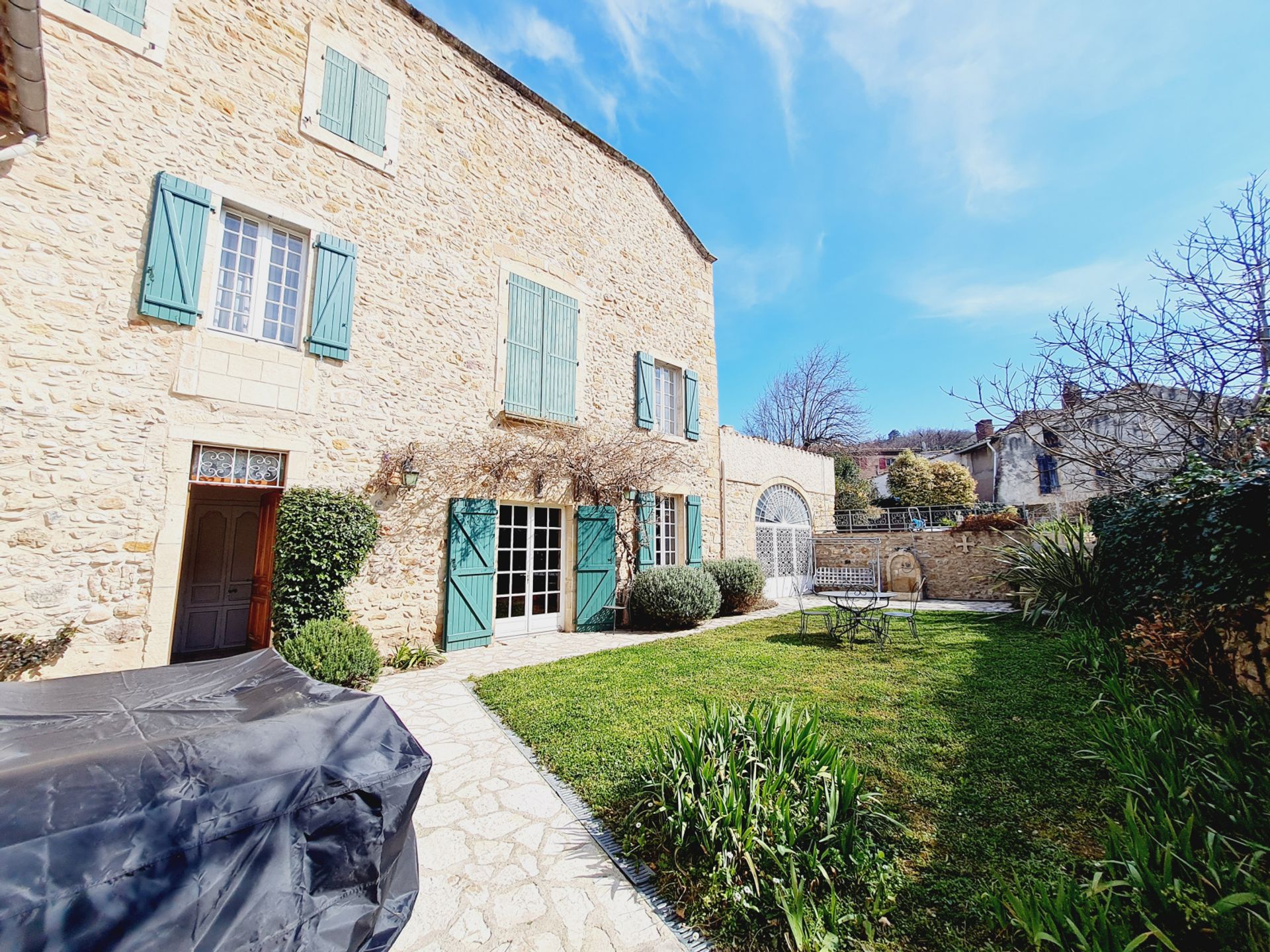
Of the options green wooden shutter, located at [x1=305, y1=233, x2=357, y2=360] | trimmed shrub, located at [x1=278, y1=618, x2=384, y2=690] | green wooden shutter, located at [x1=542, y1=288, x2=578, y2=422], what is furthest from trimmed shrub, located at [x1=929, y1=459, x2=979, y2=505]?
green wooden shutter, located at [x1=305, y1=233, x2=357, y2=360]

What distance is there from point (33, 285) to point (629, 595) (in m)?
8.15

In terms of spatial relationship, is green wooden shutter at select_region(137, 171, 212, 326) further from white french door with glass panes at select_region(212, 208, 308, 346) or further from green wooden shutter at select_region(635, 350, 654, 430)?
green wooden shutter at select_region(635, 350, 654, 430)

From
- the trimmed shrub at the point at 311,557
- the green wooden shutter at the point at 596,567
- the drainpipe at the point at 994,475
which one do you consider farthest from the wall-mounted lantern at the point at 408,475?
the drainpipe at the point at 994,475

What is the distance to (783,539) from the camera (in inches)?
521

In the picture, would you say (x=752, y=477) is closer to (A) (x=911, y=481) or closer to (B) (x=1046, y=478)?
(A) (x=911, y=481)

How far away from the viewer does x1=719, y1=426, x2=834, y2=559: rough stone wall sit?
37.7 ft

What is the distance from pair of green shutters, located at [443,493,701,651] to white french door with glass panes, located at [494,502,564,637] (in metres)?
0.35

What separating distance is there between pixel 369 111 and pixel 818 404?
20.8 meters

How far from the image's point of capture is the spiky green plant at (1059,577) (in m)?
6.99

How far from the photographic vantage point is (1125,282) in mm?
5133

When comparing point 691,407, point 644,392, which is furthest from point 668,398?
point 644,392

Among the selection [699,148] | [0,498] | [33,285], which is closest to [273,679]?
[0,498]

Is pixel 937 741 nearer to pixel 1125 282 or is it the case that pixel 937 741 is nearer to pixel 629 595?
pixel 1125 282

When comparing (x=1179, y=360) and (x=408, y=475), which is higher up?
(x=1179, y=360)
